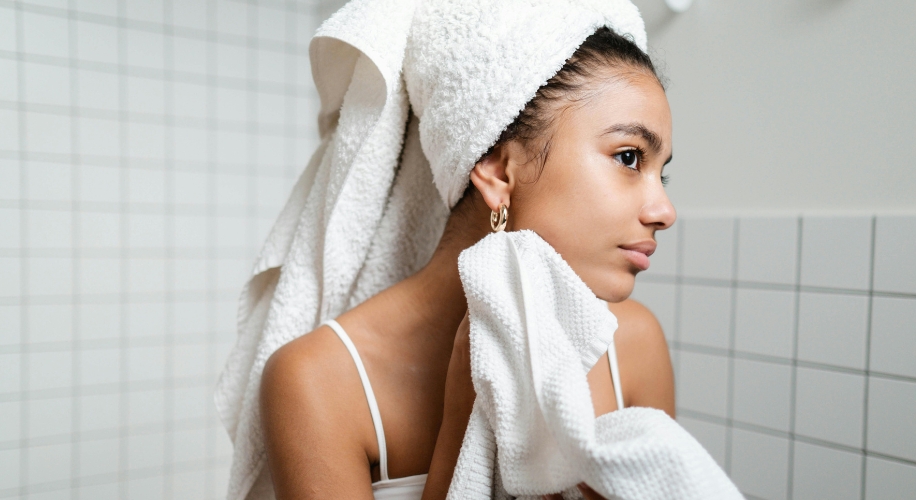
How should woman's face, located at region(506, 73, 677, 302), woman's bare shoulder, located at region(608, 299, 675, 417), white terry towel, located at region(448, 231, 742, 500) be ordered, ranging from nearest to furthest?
white terry towel, located at region(448, 231, 742, 500)
woman's face, located at region(506, 73, 677, 302)
woman's bare shoulder, located at region(608, 299, 675, 417)

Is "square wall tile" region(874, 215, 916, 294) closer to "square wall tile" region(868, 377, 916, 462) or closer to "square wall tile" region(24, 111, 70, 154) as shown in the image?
"square wall tile" region(868, 377, 916, 462)

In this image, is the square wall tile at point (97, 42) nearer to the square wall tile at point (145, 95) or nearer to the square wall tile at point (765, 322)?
the square wall tile at point (145, 95)

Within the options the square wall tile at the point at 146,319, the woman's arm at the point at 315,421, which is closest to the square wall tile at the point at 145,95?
the square wall tile at the point at 146,319

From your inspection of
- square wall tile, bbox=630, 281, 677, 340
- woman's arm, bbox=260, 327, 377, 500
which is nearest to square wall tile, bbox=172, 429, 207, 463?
woman's arm, bbox=260, 327, 377, 500

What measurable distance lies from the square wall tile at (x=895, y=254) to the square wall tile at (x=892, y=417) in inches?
5.7

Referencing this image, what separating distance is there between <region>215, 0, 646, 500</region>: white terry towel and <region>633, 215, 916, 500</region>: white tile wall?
0.50 meters

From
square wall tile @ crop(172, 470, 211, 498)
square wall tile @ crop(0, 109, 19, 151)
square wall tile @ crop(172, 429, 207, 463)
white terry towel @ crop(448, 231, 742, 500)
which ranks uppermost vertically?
square wall tile @ crop(0, 109, 19, 151)

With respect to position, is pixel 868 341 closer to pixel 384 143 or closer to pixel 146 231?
pixel 384 143

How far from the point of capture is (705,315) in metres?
1.18

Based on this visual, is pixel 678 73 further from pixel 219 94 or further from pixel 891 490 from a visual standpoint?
pixel 219 94

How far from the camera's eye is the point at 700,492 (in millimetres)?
478

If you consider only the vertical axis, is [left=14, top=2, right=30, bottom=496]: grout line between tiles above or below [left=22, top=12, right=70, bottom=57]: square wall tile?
below

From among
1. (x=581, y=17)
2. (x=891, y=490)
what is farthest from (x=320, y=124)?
(x=891, y=490)

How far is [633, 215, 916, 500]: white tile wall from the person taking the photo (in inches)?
36.9
